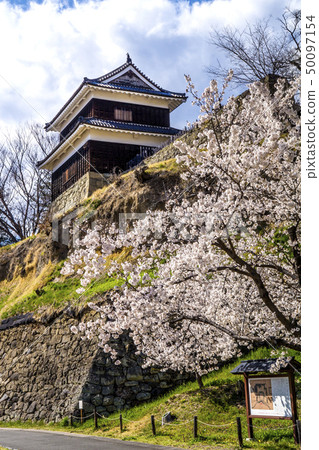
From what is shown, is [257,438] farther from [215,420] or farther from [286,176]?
[286,176]

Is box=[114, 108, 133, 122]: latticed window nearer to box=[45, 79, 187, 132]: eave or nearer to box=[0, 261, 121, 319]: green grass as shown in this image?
box=[45, 79, 187, 132]: eave

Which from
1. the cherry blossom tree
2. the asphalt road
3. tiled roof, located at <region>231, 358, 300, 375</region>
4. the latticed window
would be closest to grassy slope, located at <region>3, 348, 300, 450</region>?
the asphalt road

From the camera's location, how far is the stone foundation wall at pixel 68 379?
45.3 feet

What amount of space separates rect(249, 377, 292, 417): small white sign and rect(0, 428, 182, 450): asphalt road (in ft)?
6.76

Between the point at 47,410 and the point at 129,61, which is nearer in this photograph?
the point at 47,410

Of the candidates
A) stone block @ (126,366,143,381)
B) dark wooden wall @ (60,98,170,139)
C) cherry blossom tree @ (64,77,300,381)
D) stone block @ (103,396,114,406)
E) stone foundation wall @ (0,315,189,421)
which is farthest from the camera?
dark wooden wall @ (60,98,170,139)

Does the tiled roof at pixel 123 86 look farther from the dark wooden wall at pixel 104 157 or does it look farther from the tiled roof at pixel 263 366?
the tiled roof at pixel 263 366

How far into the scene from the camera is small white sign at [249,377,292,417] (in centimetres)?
886

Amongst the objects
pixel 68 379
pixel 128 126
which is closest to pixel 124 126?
pixel 128 126

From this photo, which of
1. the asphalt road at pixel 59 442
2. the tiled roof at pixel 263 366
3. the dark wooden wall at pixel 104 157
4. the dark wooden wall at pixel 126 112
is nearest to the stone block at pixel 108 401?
the asphalt road at pixel 59 442

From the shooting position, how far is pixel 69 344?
613 inches

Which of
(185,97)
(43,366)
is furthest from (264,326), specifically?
(185,97)

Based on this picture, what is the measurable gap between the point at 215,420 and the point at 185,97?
964 inches

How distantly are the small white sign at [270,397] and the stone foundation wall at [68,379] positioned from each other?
528 centimetres
